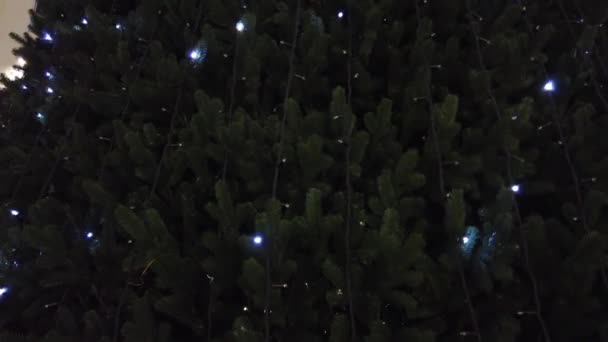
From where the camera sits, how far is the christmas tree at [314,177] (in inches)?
29.2

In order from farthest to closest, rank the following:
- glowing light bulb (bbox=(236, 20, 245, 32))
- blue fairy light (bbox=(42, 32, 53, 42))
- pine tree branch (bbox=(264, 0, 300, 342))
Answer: blue fairy light (bbox=(42, 32, 53, 42))
glowing light bulb (bbox=(236, 20, 245, 32))
pine tree branch (bbox=(264, 0, 300, 342))

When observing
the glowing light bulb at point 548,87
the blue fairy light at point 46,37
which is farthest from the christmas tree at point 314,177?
the blue fairy light at point 46,37

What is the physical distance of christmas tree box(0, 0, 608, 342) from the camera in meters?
0.74

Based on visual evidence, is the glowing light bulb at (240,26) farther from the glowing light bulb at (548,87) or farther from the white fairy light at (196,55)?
the glowing light bulb at (548,87)

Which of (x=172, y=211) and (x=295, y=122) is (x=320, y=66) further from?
(x=172, y=211)

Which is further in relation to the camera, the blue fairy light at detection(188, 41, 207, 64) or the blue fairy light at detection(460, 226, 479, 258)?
the blue fairy light at detection(188, 41, 207, 64)

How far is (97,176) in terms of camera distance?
93 centimetres

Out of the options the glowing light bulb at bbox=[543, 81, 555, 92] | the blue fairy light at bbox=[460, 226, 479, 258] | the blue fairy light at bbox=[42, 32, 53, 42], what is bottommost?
the blue fairy light at bbox=[460, 226, 479, 258]

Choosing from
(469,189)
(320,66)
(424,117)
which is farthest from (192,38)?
(469,189)

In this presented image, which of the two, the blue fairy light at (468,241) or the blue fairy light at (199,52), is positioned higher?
the blue fairy light at (199,52)

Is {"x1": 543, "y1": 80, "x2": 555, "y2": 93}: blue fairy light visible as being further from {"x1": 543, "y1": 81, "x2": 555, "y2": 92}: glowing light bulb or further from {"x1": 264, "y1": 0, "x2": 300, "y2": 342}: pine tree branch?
{"x1": 264, "y1": 0, "x2": 300, "y2": 342}: pine tree branch

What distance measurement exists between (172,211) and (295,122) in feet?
0.83

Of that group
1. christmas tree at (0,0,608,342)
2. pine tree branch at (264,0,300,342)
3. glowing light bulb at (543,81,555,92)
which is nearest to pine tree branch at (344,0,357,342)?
christmas tree at (0,0,608,342)

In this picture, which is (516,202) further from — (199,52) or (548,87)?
(199,52)
